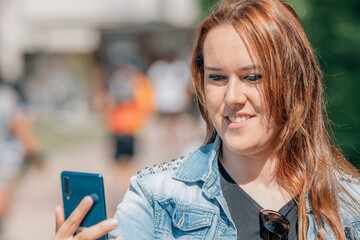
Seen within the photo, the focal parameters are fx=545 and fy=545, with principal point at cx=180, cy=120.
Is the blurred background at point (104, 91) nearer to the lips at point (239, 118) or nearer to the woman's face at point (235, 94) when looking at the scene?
the woman's face at point (235, 94)

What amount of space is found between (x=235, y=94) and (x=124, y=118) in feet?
17.4

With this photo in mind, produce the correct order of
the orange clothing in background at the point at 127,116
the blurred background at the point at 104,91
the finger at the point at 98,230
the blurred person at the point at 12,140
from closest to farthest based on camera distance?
the finger at the point at 98,230 → the blurred background at the point at 104,91 → the blurred person at the point at 12,140 → the orange clothing in background at the point at 127,116

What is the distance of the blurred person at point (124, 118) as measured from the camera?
714 cm

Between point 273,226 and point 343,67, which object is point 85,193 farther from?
point 343,67

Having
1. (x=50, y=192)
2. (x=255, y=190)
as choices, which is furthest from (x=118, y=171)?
(x=255, y=190)

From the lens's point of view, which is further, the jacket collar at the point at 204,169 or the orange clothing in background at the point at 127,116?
the orange clothing in background at the point at 127,116

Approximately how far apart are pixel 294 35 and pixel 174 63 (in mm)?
11304

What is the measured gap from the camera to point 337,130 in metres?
3.43

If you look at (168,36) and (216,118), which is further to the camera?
(168,36)

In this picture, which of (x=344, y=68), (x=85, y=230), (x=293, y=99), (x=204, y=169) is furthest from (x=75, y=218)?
(x=344, y=68)

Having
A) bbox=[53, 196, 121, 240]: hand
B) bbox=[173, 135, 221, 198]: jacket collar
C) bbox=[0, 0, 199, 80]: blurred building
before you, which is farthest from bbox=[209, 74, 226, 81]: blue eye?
bbox=[0, 0, 199, 80]: blurred building

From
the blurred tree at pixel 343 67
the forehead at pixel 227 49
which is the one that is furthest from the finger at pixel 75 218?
the blurred tree at pixel 343 67

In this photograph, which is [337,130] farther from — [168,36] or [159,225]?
[168,36]

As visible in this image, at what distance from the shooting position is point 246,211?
1.99 m
